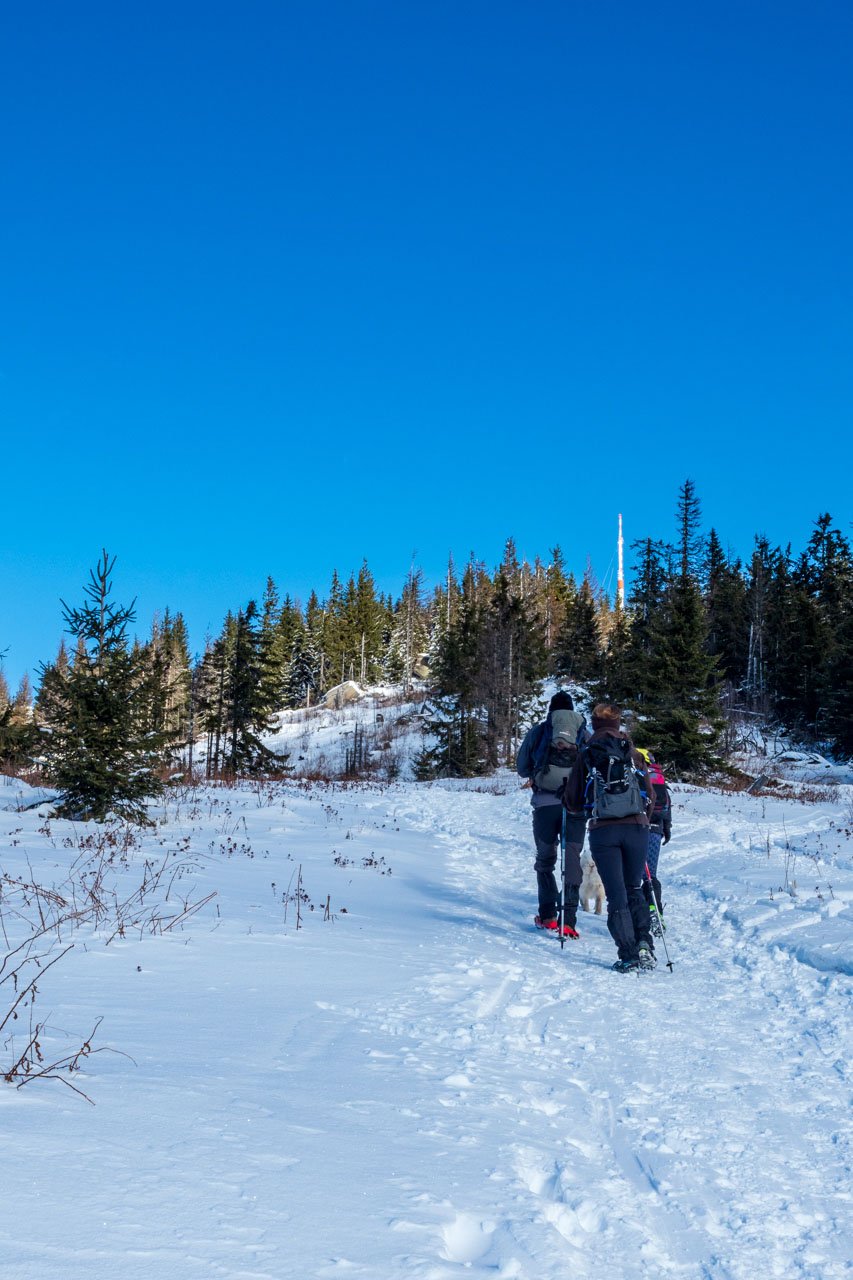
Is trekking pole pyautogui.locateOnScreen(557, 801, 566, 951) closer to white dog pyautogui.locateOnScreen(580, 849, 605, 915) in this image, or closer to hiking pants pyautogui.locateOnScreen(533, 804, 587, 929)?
hiking pants pyautogui.locateOnScreen(533, 804, 587, 929)

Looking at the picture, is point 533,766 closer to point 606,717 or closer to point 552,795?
point 552,795

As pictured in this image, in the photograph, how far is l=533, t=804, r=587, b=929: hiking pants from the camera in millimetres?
8281

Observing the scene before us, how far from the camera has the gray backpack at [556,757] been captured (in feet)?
27.4

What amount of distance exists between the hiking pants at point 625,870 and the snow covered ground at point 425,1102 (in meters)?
0.47

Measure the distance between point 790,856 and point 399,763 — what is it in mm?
37653

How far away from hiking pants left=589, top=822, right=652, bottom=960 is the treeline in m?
8.19

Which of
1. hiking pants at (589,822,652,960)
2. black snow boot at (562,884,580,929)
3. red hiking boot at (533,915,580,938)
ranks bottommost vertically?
red hiking boot at (533,915,580,938)

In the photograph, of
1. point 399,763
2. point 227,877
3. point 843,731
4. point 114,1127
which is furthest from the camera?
A: point 399,763

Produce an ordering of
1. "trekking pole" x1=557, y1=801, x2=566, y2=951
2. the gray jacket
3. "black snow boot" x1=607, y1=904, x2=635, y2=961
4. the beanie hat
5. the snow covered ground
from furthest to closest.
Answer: the gray jacket < "trekking pole" x1=557, y1=801, x2=566, y2=951 < the beanie hat < "black snow boot" x1=607, y1=904, x2=635, y2=961 < the snow covered ground

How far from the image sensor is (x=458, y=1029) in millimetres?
4711

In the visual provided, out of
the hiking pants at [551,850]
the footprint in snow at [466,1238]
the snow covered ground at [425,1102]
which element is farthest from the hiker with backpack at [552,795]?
the footprint in snow at [466,1238]

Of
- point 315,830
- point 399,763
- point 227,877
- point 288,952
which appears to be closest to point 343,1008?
point 288,952

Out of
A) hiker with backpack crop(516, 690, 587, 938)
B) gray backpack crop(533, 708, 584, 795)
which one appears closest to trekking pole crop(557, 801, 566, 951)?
hiker with backpack crop(516, 690, 587, 938)

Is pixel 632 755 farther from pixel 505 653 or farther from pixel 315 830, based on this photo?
pixel 505 653
